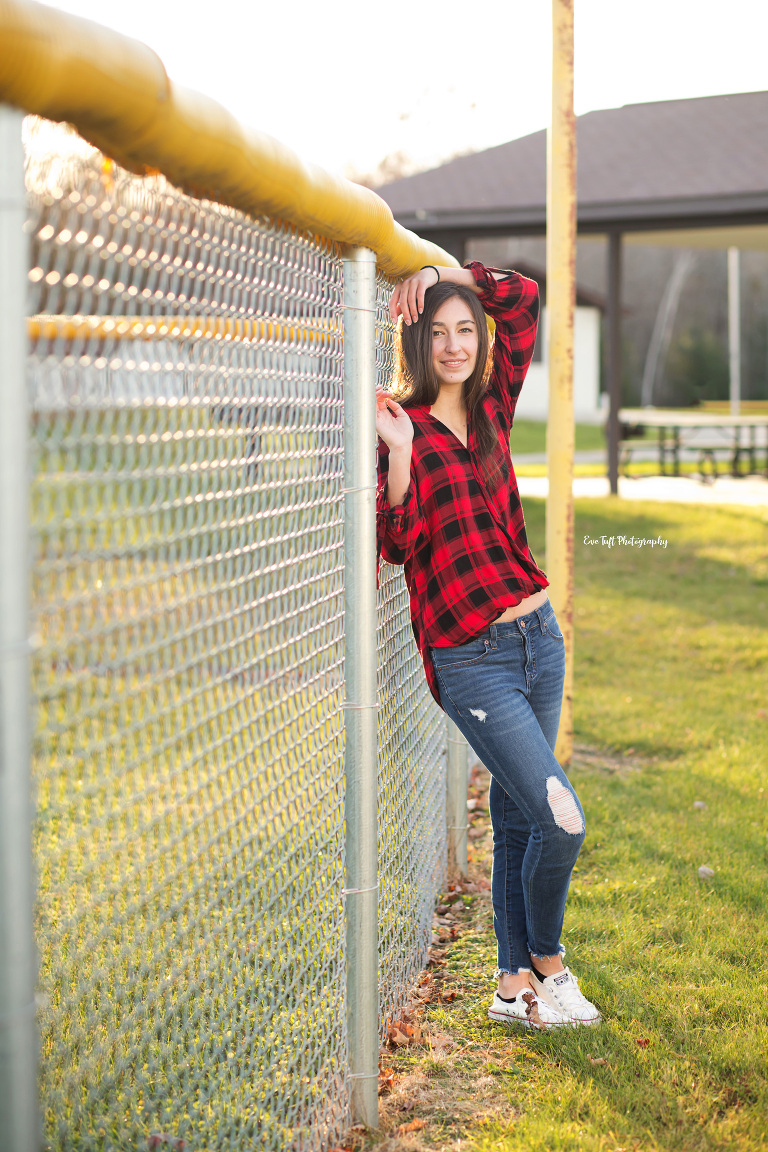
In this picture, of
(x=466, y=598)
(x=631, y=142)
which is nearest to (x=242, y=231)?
(x=466, y=598)

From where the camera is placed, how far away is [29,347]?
125 cm

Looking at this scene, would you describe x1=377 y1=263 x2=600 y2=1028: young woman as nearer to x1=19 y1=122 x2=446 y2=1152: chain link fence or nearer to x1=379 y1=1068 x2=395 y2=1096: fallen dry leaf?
x1=19 y1=122 x2=446 y2=1152: chain link fence

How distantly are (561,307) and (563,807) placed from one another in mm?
2771

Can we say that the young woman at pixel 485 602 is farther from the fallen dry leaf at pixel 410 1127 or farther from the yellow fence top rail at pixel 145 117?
the yellow fence top rail at pixel 145 117

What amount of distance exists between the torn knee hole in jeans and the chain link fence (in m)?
0.48

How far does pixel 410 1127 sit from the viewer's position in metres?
2.60

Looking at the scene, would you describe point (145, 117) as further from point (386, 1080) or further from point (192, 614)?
point (386, 1080)

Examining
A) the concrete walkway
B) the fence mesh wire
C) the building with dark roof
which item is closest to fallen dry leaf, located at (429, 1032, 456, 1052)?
the fence mesh wire

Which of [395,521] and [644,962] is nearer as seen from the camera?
[395,521]

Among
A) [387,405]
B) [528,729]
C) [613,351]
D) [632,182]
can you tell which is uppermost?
[632,182]

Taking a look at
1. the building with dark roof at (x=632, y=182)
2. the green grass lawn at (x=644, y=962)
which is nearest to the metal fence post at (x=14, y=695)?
the green grass lawn at (x=644, y=962)

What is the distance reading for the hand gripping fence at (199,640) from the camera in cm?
129

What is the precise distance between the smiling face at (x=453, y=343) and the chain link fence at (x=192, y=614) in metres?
0.51

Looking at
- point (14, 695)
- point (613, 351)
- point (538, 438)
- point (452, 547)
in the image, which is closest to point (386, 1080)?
point (452, 547)
